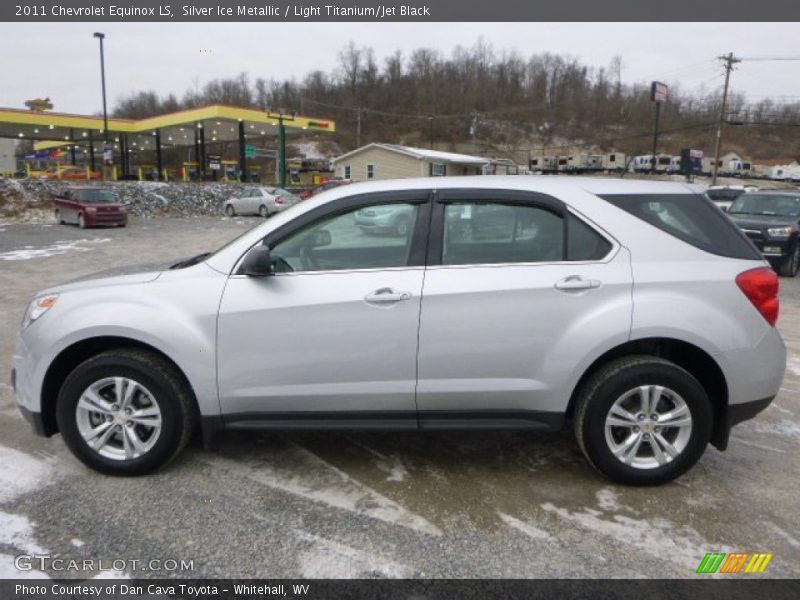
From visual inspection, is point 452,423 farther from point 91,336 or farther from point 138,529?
point 91,336

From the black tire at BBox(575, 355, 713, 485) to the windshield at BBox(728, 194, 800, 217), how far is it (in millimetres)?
11146

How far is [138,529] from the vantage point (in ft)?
9.55

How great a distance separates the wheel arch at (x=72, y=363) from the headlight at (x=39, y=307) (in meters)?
0.29

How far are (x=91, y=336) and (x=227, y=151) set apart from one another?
88108 millimetres

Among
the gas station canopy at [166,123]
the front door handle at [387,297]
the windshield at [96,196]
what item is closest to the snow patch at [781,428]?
the front door handle at [387,297]

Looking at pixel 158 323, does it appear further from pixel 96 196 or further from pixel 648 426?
pixel 96 196

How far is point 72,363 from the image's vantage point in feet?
11.4

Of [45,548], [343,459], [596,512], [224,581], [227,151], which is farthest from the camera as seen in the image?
[227,151]

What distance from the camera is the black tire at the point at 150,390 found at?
10.7ft

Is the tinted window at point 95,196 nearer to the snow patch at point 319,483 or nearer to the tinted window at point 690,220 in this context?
the snow patch at point 319,483

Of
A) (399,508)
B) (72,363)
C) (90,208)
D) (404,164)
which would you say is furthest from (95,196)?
(404,164)

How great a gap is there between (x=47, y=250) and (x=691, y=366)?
16162 millimetres

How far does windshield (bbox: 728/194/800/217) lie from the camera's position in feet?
39.9

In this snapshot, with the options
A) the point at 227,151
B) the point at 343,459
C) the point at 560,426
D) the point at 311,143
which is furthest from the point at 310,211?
the point at 311,143
